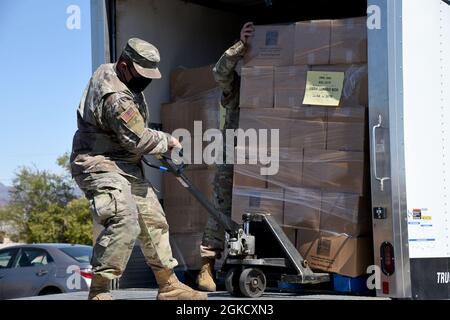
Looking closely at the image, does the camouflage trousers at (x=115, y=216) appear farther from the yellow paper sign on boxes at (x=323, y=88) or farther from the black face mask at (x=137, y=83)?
the yellow paper sign on boxes at (x=323, y=88)

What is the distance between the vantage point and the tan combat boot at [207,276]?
4.97m

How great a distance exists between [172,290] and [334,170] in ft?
3.86

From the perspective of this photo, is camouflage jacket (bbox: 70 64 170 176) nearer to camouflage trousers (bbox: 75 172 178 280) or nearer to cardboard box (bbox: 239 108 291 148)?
camouflage trousers (bbox: 75 172 178 280)

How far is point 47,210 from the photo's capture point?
2362cm

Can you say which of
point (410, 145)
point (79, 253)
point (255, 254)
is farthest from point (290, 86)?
point (79, 253)

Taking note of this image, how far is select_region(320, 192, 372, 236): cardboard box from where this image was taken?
433 cm

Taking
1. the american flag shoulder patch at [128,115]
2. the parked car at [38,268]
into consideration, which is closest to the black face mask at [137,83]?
the american flag shoulder patch at [128,115]

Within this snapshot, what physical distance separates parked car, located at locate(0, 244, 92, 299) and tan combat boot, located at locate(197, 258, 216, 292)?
14.7ft

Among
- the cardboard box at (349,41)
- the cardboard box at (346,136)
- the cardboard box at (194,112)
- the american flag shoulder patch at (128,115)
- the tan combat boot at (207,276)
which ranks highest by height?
the cardboard box at (349,41)

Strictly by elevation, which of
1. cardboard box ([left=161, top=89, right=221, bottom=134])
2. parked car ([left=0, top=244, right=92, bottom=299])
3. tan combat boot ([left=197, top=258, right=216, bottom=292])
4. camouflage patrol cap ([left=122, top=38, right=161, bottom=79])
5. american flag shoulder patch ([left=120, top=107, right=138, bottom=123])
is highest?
camouflage patrol cap ([left=122, top=38, right=161, bottom=79])

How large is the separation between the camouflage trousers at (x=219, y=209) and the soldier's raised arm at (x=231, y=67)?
486 mm

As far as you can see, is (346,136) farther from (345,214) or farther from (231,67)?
(231,67)

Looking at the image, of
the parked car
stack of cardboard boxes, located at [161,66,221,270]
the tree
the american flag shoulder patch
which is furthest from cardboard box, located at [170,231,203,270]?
the tree

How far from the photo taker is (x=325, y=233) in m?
4.46
